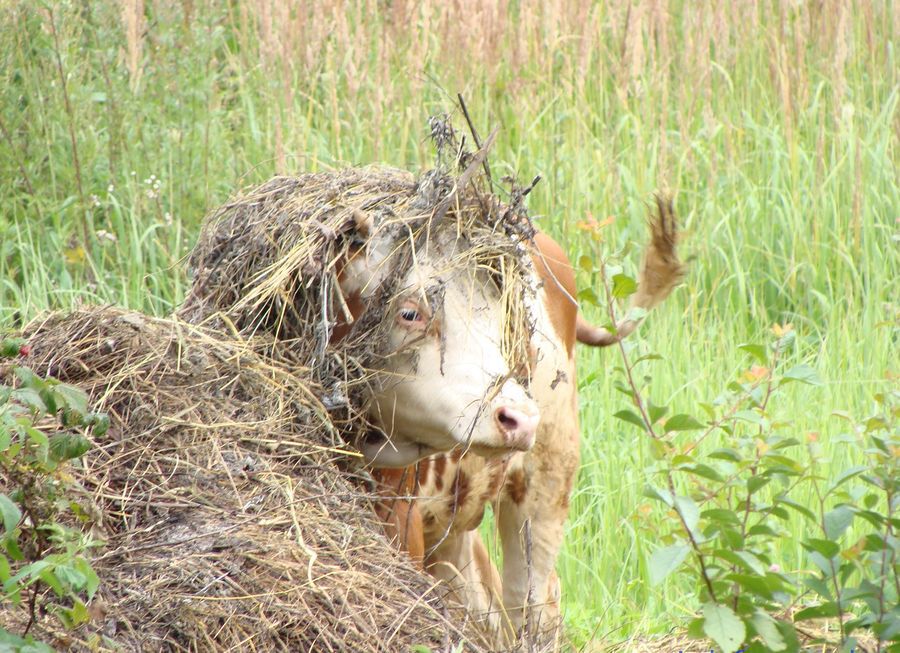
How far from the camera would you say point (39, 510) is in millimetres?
2131

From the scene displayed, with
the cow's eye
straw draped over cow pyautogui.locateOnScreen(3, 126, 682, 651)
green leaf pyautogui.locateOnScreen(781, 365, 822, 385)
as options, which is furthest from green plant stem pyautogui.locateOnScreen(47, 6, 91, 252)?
green leaf pyautogui.locateOnScreen(781, 365, 822, 385)

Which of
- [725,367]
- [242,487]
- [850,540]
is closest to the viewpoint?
[242,487]

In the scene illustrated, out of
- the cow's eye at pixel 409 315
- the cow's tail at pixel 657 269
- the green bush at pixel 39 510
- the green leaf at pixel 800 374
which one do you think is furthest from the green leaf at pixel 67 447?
the cow's tail at pixel 657 269

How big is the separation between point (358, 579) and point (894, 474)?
987 mm

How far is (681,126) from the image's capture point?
6066mm

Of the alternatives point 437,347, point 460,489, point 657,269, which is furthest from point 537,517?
point 437,347

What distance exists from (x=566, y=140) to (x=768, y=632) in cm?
406

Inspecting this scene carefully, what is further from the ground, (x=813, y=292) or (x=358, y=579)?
(x=358, y=579)

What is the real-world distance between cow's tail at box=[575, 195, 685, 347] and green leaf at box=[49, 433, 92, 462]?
6.56 feet

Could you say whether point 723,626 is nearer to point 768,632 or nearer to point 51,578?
point 768,632

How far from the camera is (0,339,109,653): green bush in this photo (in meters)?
1.90

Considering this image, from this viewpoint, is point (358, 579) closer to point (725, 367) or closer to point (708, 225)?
point (725, 367)

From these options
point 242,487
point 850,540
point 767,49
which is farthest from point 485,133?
point 242,487

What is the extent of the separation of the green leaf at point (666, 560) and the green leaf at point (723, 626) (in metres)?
0.12
